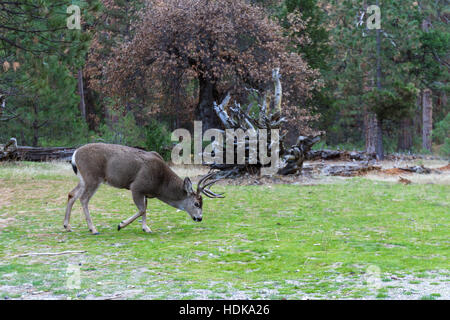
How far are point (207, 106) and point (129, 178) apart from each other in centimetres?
1690

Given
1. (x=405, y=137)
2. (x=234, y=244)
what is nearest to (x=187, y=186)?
(x=234, y=244)

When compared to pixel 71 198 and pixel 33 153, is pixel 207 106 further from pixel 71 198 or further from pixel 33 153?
pixel 71 198

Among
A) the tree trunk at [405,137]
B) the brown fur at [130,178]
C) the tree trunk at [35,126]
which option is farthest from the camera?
the tree trunk at [405,137]

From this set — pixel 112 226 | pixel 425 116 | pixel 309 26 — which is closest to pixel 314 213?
pixel 112 226

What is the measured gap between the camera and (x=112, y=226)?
1106 centimetres

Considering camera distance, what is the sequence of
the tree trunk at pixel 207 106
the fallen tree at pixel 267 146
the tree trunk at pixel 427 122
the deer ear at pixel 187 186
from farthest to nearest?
the tree trunk at pixel 427 122 → the tree trunk at pixel 207 106 → the fallen tree at pixel 267 146 → the deer ear at pixel 187 186

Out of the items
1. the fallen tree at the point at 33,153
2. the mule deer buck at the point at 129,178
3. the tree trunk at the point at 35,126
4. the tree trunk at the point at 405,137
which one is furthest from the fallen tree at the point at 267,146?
the tree trunk at the point at 405,137

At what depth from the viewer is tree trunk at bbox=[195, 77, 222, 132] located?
88.0ft

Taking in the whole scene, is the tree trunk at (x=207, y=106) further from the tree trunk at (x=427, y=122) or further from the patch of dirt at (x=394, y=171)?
the tree trunk at (x=427, y=122)

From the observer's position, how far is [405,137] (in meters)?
43.3

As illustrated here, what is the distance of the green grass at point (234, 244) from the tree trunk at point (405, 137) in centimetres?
2732

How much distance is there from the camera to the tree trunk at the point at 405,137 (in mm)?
42359
